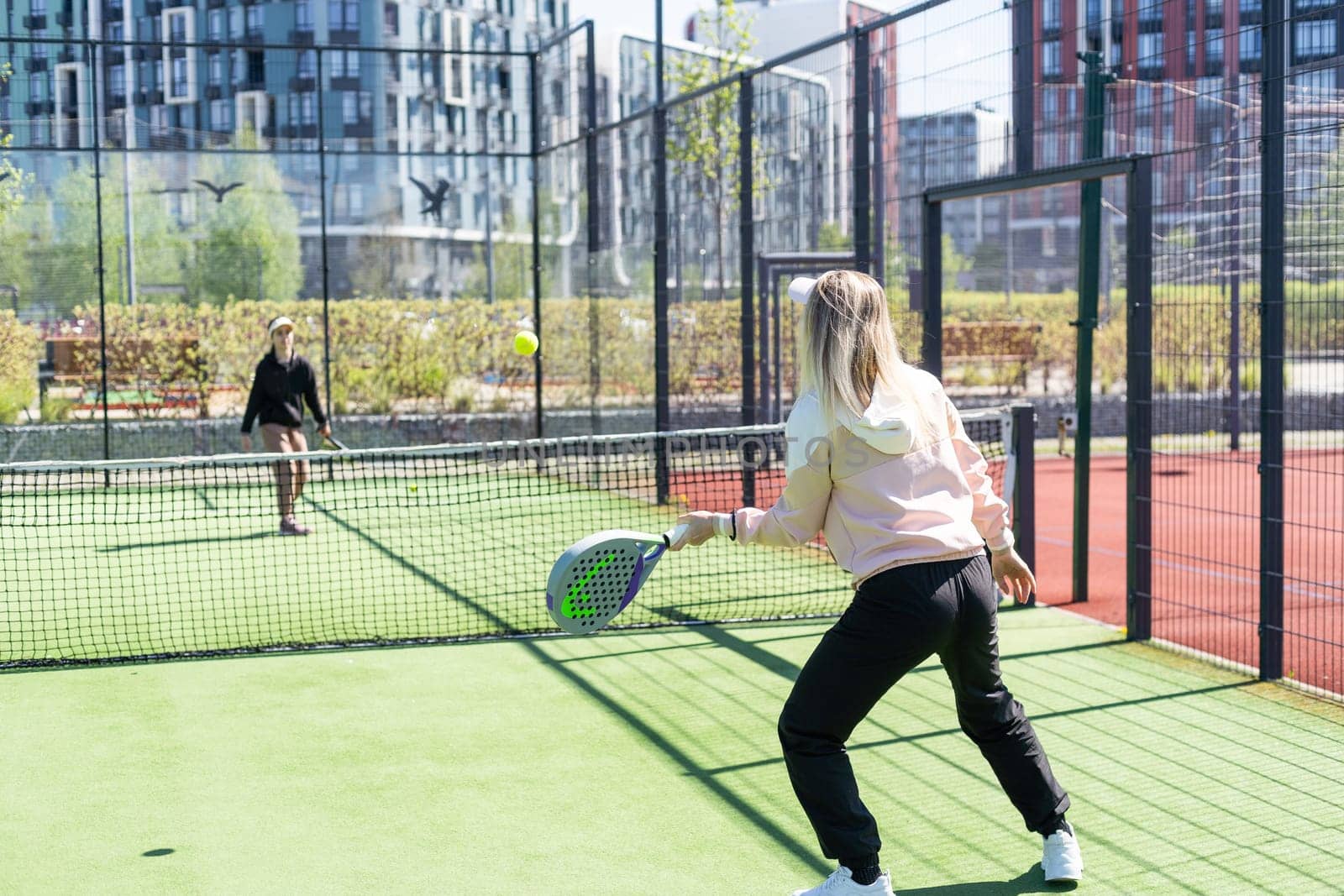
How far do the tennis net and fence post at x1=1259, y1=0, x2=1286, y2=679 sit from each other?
1.82 m

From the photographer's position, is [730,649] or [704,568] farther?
[704,568]

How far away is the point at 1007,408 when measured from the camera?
8.39 metres

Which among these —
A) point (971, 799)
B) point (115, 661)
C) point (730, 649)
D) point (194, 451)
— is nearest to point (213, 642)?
point (115, 661)

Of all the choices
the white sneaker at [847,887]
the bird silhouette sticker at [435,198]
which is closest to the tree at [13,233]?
the bird silhouette sticker at [435,198]

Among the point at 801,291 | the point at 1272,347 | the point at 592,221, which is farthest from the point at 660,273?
the point at 801,291

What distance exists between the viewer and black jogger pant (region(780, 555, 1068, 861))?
3766mm

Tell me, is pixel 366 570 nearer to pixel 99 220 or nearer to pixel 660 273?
pixel 660 273

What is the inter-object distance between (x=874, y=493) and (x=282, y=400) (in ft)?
26.8

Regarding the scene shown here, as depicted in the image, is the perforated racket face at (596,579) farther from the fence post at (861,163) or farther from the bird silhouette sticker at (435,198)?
the bird silhouette sticker at (435,198)

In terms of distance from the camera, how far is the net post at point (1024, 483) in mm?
8289

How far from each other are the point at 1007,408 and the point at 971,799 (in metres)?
3.72

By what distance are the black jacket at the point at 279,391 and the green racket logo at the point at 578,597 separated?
24.5 feet

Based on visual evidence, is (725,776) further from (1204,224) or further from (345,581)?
(1204,224)

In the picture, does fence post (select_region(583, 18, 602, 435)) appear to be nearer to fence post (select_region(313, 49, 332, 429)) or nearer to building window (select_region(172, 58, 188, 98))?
fence post (select_region(313, 49, 332, 429))
